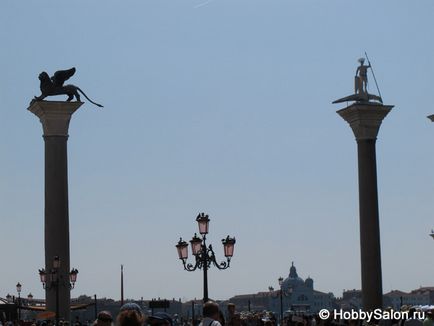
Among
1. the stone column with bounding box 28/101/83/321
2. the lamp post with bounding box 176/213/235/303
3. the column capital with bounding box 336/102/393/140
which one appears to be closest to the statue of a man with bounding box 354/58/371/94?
the column capital with bounding box 336/102/393/140

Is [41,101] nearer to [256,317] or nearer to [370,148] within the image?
[370,148]

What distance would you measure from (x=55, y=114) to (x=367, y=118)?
9.35 m

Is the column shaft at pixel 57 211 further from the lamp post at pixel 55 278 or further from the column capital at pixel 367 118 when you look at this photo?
the column capital at pixel 367 118

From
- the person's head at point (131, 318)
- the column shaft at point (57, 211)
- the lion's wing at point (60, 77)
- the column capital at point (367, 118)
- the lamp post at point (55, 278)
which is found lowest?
the person's head at point (131, 318)

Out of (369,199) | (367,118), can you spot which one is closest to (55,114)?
(367,118)

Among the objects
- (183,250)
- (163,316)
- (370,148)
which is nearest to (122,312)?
(163,316)

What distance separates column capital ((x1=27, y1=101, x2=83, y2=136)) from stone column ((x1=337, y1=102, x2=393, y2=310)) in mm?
8535

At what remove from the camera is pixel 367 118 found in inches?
1332

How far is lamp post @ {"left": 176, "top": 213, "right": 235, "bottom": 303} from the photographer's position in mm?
21719

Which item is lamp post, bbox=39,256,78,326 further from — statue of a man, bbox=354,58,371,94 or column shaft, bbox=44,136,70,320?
statue of a man, bbox=354,58,371,94

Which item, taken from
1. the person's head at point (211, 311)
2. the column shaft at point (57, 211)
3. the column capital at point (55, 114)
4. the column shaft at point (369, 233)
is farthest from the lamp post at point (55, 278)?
the person's head at point (211, 311)

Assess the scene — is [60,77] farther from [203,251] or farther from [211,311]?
[211,311]

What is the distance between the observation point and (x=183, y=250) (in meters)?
22.4

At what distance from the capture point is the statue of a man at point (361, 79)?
35062 mm
